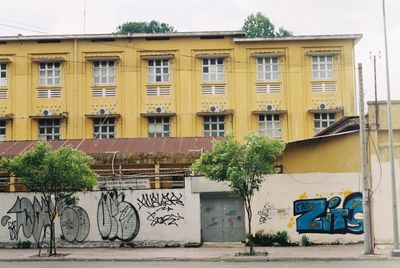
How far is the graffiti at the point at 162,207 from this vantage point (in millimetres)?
25141

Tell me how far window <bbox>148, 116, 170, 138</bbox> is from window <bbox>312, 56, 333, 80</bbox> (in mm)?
9431

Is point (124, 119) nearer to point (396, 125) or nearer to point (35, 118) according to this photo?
point (35, 118)

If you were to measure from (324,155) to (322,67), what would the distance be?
1290 cm

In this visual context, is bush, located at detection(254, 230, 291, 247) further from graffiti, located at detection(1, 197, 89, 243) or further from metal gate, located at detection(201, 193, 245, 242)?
graffiti, located at detection(1, 197, 89, 243)

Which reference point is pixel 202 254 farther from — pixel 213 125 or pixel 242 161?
pixel 213 125

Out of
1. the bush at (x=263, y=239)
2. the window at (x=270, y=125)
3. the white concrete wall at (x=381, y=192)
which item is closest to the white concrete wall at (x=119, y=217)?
the bush at (x=263, y=239)

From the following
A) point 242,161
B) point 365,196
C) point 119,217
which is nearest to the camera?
point 365,196

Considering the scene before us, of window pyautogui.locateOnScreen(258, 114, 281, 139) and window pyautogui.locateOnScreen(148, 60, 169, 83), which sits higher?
window pyautogui.locateOnScreen(148, 60, 169, 83)

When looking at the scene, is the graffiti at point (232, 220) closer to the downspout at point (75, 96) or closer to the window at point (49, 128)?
the downspout at point (75, 96)

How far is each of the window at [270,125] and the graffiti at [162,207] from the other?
40.3 ft

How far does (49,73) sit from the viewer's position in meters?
37.2

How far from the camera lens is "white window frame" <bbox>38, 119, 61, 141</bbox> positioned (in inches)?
1443

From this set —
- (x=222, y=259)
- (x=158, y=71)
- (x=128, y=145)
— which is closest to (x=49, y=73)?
(x=158, y=71)

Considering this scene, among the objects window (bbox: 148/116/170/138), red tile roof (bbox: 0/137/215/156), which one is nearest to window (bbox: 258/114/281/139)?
red tile roof (bbox: 0/137/215/156)
